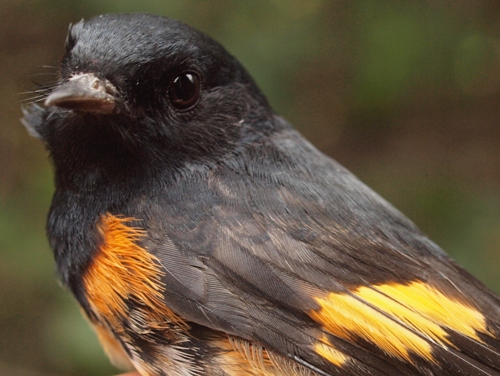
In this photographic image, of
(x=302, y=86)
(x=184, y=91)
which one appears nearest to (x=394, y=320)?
(x=184, y=91)

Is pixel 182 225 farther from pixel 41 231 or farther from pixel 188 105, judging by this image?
pixel 41 231

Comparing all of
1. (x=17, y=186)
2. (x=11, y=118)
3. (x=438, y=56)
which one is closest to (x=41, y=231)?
(x=17, y=186)

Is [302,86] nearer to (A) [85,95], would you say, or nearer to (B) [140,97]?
(B) [140,97]

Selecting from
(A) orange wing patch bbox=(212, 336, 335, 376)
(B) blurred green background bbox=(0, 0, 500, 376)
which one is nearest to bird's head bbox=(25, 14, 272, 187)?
(A) orange wing patch bbox=(212, 336, 335, 376)

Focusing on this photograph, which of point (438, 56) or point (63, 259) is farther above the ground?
point (438, 56)

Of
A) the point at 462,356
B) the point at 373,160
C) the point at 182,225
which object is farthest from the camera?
the point at 373,160

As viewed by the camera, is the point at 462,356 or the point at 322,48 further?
the point at 322,48

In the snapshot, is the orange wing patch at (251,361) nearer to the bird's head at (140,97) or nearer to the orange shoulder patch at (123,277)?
the orange shoulder patch at (123,277)

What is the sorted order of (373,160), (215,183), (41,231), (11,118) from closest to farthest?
(215,183)
(41,231)
(11,118)
(373,160)
